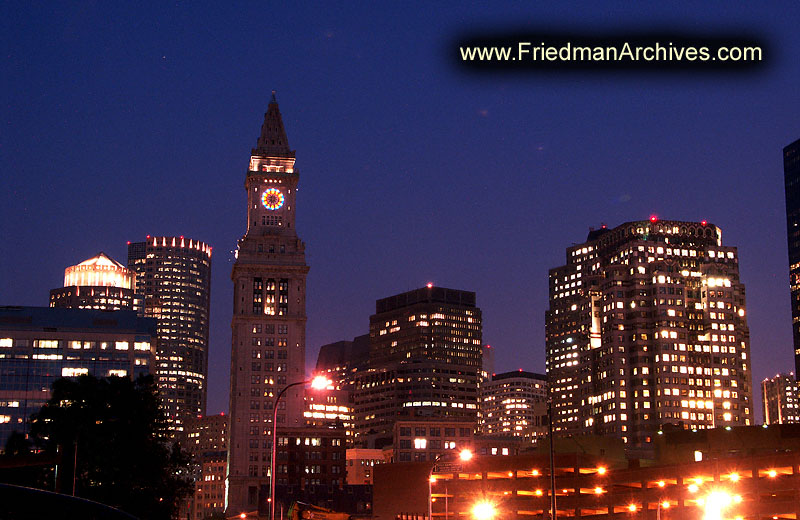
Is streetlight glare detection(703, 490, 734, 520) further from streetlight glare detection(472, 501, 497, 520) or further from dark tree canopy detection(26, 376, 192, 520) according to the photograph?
dark tree canopy detection(26, 376, 192, 520)

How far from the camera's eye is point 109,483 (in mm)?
81750

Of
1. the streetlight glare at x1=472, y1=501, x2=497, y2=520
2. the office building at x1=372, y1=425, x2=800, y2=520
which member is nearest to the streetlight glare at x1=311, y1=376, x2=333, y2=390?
the office building at x1=372, y1=425, x2=800, y2=520

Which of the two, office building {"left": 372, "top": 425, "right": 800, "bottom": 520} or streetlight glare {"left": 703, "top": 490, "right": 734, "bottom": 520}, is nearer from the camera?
streetlight glare {"left": 703, "top": 490, "right": 734, "bottom": 520}

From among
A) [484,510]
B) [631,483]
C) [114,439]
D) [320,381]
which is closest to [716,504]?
[484,510]

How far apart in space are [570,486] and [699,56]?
8101 centimetres

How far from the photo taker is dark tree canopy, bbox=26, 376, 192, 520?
81062 mm

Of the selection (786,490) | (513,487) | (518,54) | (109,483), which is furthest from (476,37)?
(513,487)

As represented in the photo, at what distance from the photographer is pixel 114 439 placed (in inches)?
3292

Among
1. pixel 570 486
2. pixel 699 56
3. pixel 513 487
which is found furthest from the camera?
pixel 513 487

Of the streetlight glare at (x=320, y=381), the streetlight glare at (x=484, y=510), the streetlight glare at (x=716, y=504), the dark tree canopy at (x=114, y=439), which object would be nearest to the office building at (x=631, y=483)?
the streetlight glare at (x=716, y=504)

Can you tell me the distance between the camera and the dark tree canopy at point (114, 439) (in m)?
81.1

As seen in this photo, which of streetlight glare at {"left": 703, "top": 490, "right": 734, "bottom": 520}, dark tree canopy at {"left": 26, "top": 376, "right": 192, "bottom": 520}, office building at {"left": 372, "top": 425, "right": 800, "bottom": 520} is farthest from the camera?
office building at {"left": 372, "top": 425, "right": 800, "bottom": 520}

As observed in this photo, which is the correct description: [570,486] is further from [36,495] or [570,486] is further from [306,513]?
[36,495]

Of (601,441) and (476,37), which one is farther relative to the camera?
(601,441)
